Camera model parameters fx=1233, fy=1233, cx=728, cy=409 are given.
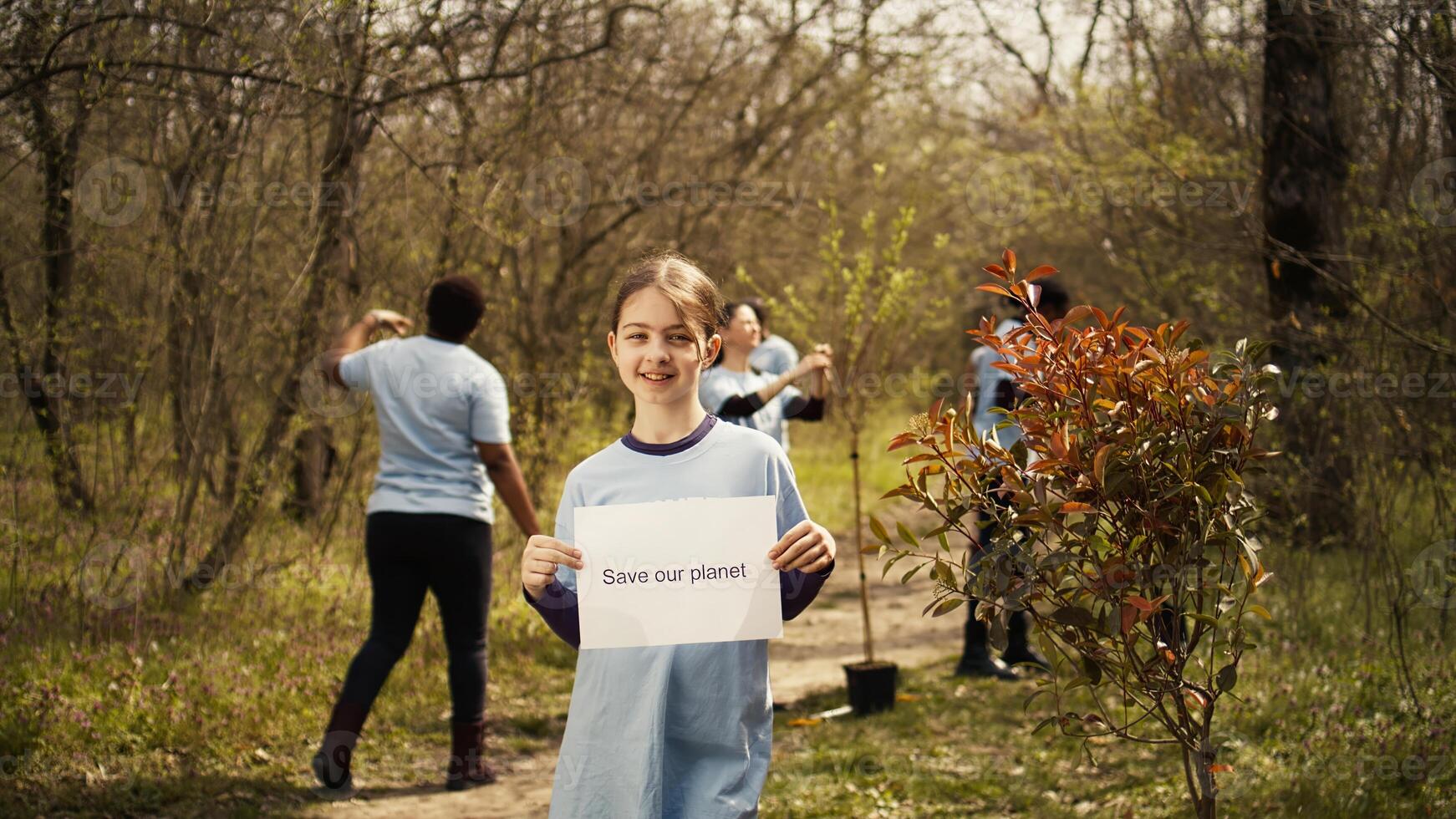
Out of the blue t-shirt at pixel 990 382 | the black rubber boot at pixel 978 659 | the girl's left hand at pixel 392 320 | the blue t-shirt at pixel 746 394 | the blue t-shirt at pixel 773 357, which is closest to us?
the girl's left hand at pixel 392 320

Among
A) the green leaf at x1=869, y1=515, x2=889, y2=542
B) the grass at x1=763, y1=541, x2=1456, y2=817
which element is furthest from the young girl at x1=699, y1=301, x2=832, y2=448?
the green leaf at x1=869, y1=515, x2=889, y2=542

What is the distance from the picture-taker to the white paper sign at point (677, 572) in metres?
2.43

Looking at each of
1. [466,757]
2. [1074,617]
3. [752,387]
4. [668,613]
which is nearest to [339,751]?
[466,757]

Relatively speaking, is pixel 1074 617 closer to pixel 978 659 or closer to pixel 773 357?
pixel 978 659

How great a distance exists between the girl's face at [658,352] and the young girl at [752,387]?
11.2 feet

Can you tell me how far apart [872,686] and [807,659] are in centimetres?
170

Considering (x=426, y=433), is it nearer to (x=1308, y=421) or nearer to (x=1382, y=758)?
(x=1382, y=758)

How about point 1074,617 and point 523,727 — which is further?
point 523,727

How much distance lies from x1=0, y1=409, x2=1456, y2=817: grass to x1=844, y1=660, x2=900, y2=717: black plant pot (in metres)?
0.10

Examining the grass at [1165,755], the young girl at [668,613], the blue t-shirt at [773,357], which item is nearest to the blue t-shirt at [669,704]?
the young girl at [668,613]

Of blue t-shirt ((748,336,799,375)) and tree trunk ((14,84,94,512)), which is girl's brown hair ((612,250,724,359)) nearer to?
tree trunk ((14,84,94,512))

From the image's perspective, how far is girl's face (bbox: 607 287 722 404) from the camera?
2.54 m

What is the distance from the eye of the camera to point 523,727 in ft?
21.2

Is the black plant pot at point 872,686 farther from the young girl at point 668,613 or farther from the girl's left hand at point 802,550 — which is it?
the girl's left hand at point 802,550
